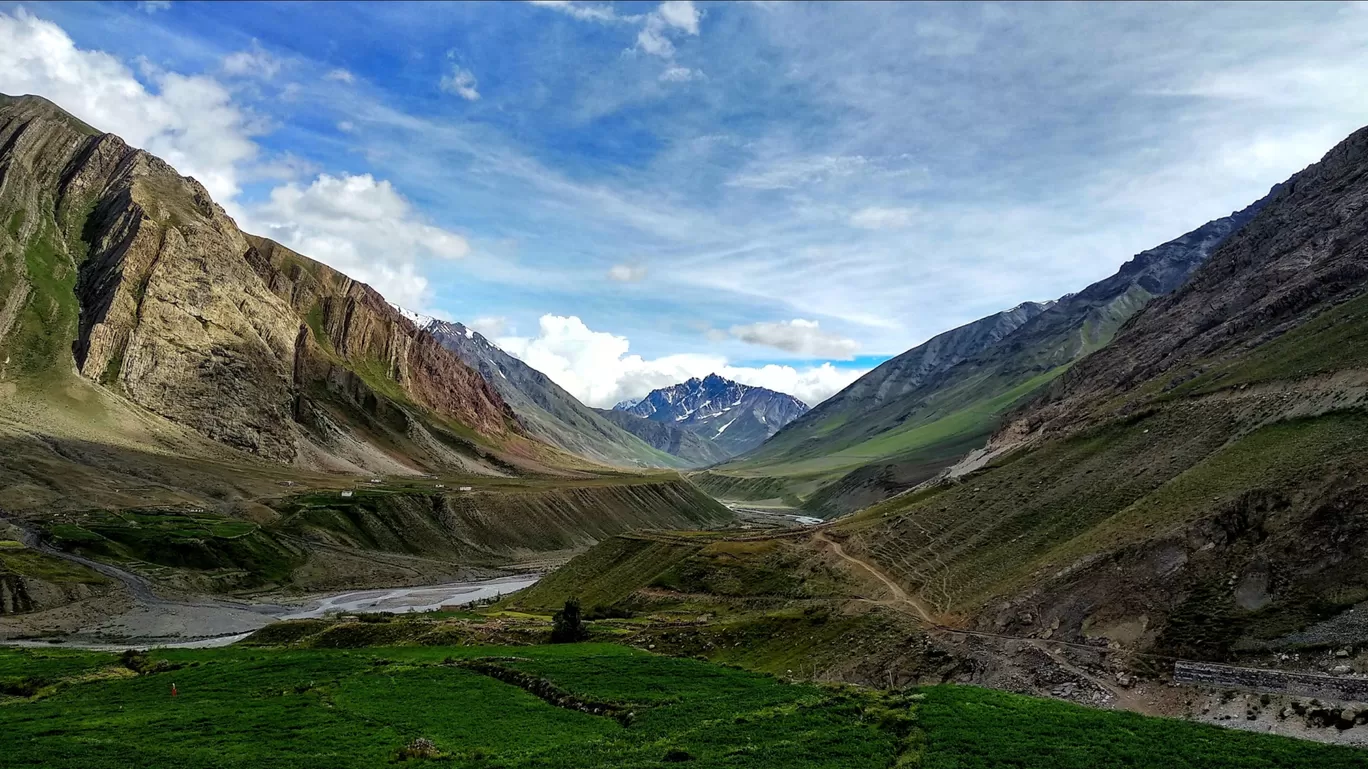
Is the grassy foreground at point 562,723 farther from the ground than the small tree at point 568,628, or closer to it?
farther from the ground

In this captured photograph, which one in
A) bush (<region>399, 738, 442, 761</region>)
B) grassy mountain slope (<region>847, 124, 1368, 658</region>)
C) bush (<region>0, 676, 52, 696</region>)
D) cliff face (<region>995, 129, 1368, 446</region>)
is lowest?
bush (<region>0, 676, 52, 696</region>)

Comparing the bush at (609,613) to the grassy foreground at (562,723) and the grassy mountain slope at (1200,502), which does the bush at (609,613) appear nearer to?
the grassy mountain slope at (1200,502)

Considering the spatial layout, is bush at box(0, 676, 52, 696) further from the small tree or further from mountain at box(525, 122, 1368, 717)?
mountain at box(525, 122, 1368, 717)

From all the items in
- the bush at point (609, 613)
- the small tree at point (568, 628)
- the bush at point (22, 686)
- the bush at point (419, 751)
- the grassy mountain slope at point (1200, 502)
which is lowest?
the bush at point (609, 613)

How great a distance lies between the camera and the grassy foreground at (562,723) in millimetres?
24781

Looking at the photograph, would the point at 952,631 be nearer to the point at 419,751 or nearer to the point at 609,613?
the point at 419,751

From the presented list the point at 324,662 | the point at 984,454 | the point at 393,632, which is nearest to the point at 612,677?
the point at 324,662

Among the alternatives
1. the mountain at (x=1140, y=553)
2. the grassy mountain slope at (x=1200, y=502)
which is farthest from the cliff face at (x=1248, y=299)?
the mountain at (x=1140, y=553)

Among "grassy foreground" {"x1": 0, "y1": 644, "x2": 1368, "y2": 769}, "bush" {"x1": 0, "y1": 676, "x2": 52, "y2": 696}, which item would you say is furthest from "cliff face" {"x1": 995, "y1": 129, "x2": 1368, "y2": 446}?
"bush" {"x1": 0, "y1": 676, "x2": 52, "y2": 696}

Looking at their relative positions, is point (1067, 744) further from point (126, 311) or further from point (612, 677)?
point (126, 311)

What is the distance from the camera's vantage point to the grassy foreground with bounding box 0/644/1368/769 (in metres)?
24.8

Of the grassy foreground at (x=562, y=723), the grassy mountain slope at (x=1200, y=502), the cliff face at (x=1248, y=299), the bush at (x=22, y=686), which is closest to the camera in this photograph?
the grassy foreground at (x=562, y=723)

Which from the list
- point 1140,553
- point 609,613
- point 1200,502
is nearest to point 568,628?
point 609,613

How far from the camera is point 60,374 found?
17512 cm
